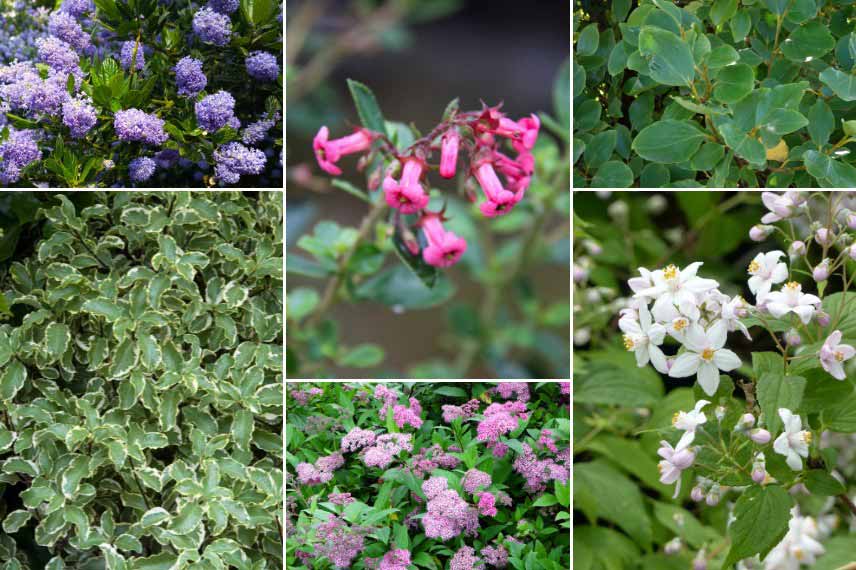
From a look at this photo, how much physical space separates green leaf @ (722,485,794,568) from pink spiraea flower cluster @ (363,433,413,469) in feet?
2.04

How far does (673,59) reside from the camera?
1406 millimetres

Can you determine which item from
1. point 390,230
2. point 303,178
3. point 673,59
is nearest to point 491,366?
point 390,230

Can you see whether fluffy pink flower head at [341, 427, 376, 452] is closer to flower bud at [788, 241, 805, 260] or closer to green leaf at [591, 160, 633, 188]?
green leaf at [591, 160, 633, 188]

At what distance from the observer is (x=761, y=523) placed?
121 cm

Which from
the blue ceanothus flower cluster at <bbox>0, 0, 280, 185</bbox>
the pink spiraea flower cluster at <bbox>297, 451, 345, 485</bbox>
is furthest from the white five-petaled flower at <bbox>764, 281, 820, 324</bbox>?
the blue ceanothus flower cluster at <bbox>0, 0, 280, 185</bbox>

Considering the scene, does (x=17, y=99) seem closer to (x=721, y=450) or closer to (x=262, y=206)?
(x=262, y=206)

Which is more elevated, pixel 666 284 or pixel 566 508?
pixel 666 284

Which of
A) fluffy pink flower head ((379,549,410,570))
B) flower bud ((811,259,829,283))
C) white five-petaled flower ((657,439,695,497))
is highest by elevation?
flower bud ((811,259,829,283))

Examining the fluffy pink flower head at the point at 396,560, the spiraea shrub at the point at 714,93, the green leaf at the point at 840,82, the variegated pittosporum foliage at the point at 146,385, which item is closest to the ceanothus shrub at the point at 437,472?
the fluffy pink flower head at the point at 396,560

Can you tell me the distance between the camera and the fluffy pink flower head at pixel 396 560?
1588mm

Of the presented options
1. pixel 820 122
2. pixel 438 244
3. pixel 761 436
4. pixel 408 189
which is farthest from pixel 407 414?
pixel 820 122

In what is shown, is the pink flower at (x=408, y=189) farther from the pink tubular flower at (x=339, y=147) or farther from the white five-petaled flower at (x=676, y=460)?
the white five-petaled flower at (x=676, y=460)

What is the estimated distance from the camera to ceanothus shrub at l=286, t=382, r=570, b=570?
62.9 inches

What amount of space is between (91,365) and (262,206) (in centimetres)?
46
